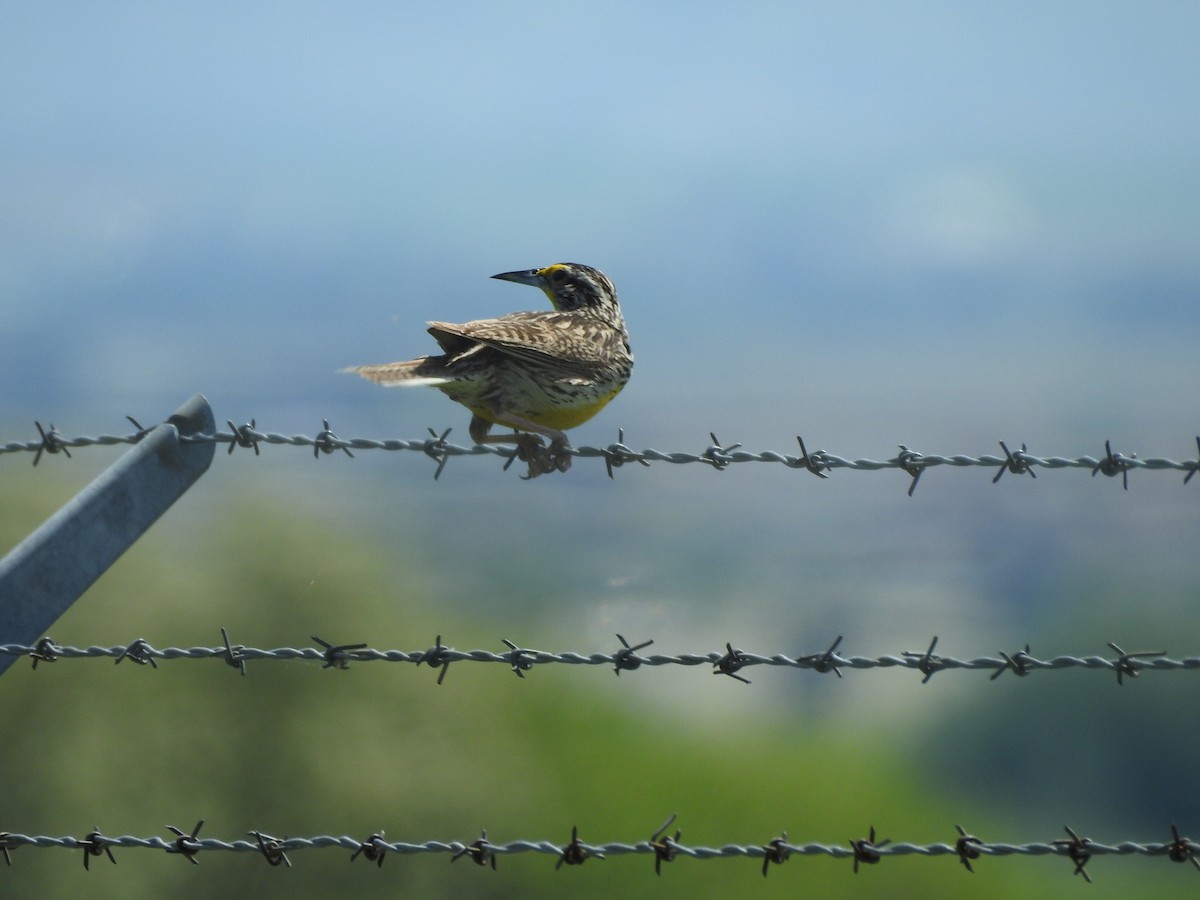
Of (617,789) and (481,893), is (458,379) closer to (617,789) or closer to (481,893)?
(481,893)

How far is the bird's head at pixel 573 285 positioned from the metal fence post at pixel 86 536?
11.8ft

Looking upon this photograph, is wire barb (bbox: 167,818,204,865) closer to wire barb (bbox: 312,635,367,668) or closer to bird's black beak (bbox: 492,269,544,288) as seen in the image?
wire barb (bbox: 312,635,367,668)

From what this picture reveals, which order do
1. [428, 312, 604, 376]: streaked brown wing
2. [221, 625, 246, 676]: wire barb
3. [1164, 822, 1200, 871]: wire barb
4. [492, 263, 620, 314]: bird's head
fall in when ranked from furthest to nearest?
[492, 263, 620, 314]: bird's head, [428, 312, 604, 376]: streaked brown wing, [221, 625, 246, 676]: wire barb, [1164, 822, 1200, 871]: wire barb

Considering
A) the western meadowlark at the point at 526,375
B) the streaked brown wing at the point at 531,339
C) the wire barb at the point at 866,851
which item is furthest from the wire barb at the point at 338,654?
the streaked brown wing at the point at 531,339

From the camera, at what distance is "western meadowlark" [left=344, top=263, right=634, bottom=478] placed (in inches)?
218

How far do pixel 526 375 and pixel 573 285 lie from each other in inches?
67.6

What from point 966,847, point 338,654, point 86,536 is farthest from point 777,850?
point 86,536

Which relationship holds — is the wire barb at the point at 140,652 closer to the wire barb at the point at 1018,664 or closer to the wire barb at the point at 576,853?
the wire barb at the point at 576,853

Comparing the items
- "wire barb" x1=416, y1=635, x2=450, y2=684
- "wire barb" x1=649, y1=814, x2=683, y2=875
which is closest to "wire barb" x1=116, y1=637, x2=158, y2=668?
"wire barb" x1=416, y1=635, x2=450, y2=684

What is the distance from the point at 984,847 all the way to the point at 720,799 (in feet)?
81.4

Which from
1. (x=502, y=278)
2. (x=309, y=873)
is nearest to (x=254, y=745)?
(x=309, y=873)

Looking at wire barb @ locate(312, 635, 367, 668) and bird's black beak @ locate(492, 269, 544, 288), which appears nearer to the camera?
wire barb @ locate(312, 635, 367, 668)

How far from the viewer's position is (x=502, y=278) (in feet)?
24.5

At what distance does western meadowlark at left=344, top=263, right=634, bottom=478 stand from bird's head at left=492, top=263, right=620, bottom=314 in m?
0.75
